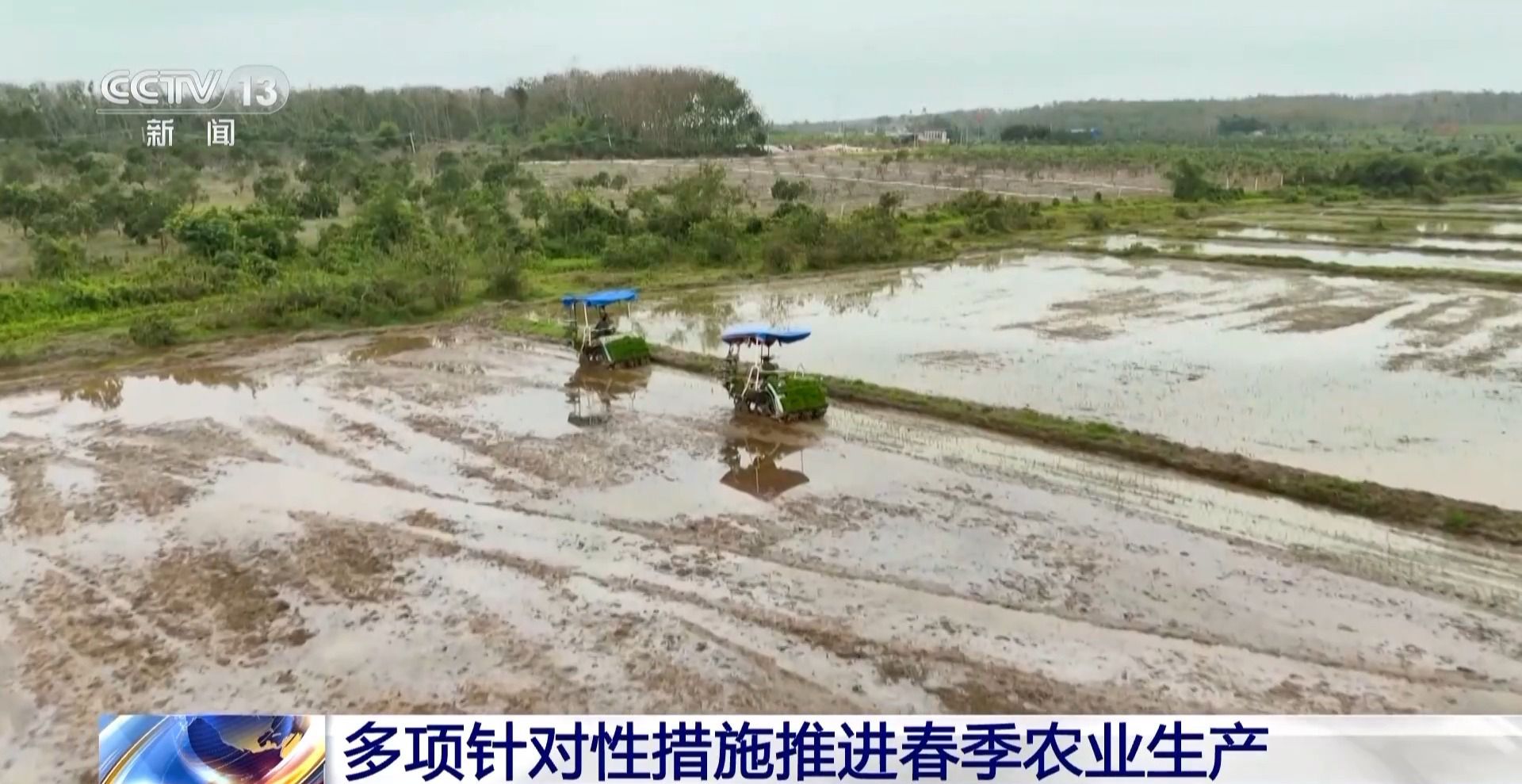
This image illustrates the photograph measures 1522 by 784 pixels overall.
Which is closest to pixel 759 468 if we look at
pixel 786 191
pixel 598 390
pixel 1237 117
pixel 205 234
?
pixel 598 390

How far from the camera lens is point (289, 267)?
22.0 meters

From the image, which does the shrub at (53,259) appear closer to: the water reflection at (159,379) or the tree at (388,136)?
the water reflection at (159,379)

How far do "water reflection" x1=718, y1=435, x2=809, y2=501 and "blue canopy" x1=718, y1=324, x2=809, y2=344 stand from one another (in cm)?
128

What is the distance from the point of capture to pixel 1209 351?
52.0 feet

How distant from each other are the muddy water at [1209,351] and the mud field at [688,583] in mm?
2069

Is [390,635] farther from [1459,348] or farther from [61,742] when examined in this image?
[1459,348]

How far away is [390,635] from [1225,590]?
608 cm

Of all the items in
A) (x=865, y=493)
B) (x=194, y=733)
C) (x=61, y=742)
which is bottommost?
(x=61, y=742)

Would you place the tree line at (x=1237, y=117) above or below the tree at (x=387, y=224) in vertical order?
above

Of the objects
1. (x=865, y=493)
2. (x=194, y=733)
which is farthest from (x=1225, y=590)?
(x=194, y=733)

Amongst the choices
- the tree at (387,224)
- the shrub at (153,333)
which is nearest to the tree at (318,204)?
the tree at (387,224)

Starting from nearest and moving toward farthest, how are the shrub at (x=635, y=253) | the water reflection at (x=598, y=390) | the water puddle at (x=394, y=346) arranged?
1. the water reflection at (x=598, y=390)
2. the water puddle at (x=394, y=346)
3. the shrub at (x=635, y=253)

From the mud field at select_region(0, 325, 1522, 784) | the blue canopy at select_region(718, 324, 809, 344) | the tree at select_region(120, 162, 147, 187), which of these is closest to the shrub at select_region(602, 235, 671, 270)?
the blue canopy at select_region(718, 324, 809, 344)

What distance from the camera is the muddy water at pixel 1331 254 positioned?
78.2 feet
